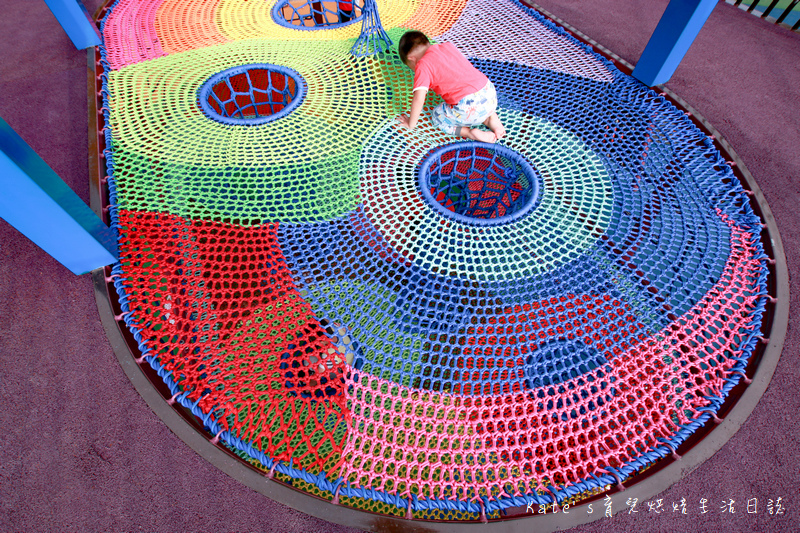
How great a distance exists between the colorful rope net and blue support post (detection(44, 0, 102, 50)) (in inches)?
17.0

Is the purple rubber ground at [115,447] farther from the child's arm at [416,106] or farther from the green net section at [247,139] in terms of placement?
the child's arm at [416,106]

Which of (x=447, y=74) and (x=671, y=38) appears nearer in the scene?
(x=447, y=74)

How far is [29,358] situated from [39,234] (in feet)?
1.38

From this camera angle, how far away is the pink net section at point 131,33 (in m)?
2.11

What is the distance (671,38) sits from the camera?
183cm

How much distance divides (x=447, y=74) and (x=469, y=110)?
0.17 meters

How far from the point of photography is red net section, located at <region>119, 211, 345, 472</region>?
112 cm

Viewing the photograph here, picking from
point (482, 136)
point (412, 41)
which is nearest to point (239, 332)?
point (482, 136)

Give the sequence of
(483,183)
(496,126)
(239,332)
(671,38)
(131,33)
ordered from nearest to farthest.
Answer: (239,332), (496,126), (671,38), (483,183), (131,33)

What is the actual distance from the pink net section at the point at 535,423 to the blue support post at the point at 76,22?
8.26 ft

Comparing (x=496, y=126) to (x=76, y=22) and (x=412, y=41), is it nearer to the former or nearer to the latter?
(x=412, y=41)

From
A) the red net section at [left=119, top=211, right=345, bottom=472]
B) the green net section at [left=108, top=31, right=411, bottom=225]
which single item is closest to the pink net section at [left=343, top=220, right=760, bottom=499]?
the red net section at [left=119, top=211, right=345, bottom=472]

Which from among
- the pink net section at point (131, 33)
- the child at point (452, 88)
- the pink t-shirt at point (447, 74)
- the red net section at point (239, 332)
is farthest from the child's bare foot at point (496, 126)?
the pink net section at point (131, 33)

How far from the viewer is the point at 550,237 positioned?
145 centimetres
